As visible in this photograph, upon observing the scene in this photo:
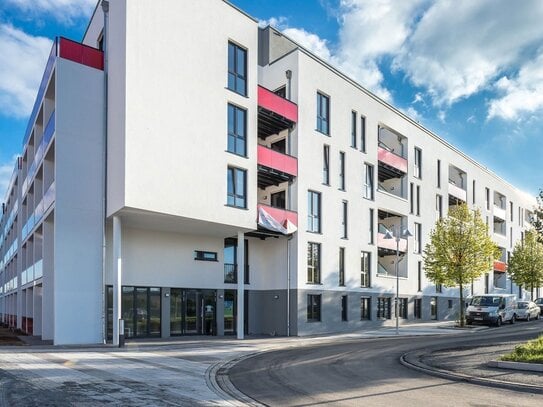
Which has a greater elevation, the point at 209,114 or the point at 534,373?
the point at 209,114

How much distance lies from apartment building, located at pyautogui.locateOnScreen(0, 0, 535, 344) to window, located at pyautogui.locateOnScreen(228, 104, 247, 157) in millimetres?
76

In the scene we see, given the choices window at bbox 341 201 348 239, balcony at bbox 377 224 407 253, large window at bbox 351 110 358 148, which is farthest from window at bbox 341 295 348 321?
large window at bbox 351 110 358 148

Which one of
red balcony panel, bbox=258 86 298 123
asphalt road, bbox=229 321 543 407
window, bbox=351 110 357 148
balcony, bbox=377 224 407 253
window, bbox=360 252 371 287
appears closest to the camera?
asphalt road, bbox=229 321 543 407

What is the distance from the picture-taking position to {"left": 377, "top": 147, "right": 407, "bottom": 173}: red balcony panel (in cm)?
3444

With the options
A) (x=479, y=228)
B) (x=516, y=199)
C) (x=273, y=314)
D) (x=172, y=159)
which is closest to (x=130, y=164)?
(x=172, y=159)

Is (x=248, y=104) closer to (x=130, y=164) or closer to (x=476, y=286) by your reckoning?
(x=130, y=164)

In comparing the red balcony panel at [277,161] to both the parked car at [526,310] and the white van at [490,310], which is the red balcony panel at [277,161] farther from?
the parked car at [526,310]

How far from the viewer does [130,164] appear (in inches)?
793

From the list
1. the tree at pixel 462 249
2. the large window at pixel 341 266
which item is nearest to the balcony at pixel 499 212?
the tree at pixel 462 249

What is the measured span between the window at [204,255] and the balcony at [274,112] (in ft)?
24.6

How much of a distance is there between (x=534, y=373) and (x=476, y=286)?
36.7 metres

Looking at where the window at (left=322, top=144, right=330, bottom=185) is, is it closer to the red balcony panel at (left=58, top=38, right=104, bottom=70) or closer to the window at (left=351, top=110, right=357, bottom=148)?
the window at (left=351, top=110, right=357, bottom=148)

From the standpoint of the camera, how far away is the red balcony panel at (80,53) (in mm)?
22016

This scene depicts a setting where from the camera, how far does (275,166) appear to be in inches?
1028
